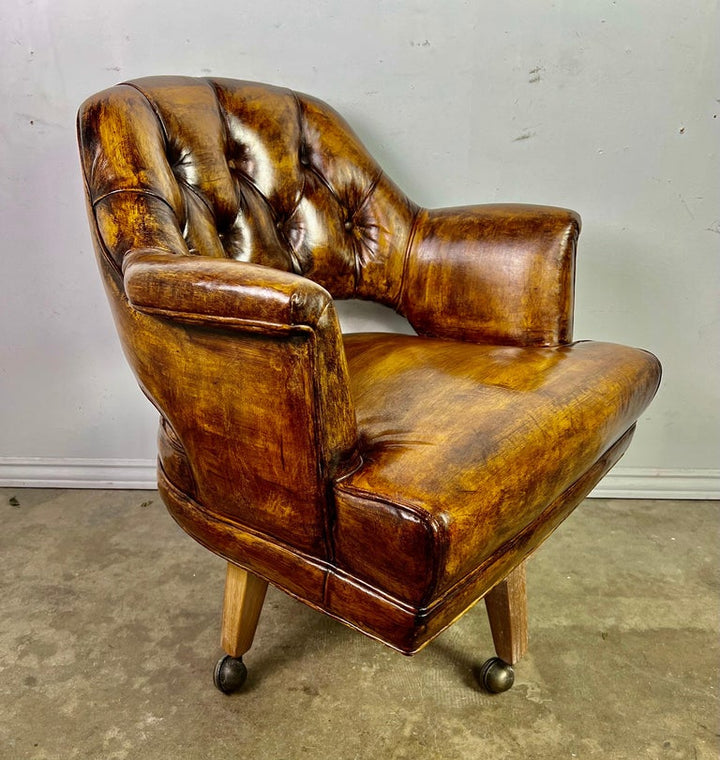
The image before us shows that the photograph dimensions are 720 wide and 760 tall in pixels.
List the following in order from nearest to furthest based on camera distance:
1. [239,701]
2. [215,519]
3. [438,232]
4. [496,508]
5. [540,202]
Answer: [496,508]
[215,519]
[239,701]
[438,232]
[540,202]

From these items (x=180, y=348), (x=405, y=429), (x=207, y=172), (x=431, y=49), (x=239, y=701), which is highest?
(x=431, y=49)

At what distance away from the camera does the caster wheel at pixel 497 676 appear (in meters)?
0.95

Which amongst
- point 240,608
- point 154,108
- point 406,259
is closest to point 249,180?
point 154,108

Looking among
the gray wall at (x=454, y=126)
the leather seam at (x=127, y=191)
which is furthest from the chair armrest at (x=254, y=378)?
the gray wall at (x=454, y=126)

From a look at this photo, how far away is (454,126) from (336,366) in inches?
35.8

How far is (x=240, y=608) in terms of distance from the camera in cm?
92

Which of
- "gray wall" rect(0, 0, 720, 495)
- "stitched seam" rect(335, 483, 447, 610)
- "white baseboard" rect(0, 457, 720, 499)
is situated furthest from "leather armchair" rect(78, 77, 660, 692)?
"white baseboard" rect(0, 457, 720, 499)

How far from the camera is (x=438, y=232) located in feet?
3.66

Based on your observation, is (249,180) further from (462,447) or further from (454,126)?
(462,447)

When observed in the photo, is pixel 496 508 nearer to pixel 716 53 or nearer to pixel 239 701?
pixel 239 701

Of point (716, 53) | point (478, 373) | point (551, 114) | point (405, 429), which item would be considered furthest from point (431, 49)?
point (405, 429)

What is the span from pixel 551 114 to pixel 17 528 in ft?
4.58

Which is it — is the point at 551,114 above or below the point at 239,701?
above

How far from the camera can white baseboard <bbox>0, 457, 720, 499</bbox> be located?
154 centimetres
